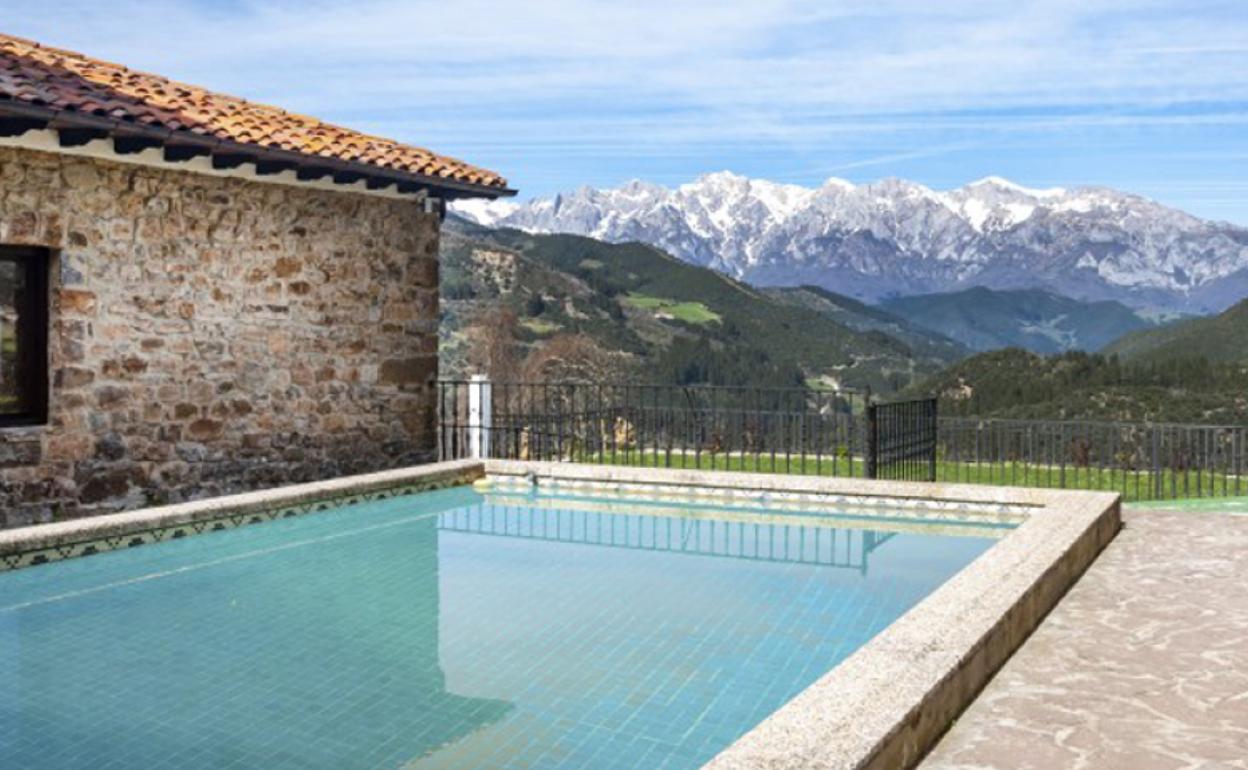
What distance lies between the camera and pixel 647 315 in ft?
273

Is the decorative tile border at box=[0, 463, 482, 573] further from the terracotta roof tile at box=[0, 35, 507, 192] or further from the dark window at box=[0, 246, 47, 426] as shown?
the terracotta roof tile at box=[0, 35, 507, 192]

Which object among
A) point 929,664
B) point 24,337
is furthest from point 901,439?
point 24,337

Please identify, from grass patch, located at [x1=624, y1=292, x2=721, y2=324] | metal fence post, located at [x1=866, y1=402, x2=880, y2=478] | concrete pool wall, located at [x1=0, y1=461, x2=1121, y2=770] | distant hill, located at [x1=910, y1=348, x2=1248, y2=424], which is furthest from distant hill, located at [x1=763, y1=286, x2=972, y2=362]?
concrete pool wall, located at [x1=0, y1=461, x2=1121, y2=770]

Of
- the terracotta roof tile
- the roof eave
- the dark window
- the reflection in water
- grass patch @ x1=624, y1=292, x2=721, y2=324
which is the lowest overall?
the reflection in water

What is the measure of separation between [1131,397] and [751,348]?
4673 cm

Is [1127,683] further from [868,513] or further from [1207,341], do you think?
[1207,341]

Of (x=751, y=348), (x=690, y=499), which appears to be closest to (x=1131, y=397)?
(x=690, y=499)

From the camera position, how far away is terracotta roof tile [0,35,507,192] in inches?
354

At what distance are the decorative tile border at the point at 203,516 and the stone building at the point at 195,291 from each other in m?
1.35

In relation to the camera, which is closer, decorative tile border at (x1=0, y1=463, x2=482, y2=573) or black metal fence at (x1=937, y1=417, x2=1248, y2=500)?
decorative tile border at (x1=0, y1=463, x2=482, y2=573)

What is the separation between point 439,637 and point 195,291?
5357mm

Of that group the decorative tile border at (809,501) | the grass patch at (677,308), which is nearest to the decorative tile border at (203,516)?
the decorative tile border at (809,501)

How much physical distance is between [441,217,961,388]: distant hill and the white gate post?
15.1 m

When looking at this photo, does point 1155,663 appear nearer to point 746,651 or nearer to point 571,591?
point 746,651
